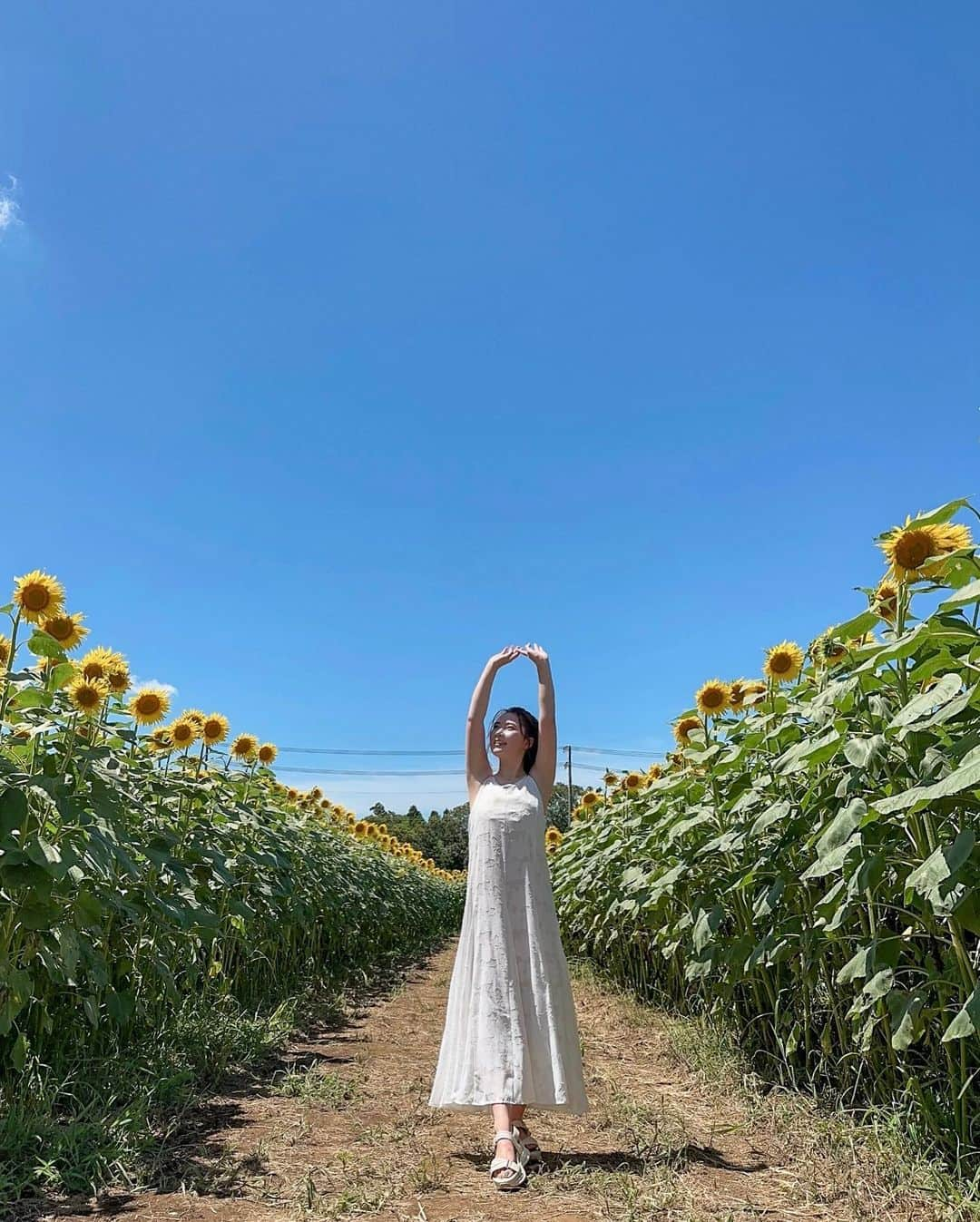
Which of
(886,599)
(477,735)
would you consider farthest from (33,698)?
(886,599)

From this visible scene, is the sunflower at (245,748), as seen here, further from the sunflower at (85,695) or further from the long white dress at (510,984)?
the long white dress at (510,984)

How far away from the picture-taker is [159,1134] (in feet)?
11.2

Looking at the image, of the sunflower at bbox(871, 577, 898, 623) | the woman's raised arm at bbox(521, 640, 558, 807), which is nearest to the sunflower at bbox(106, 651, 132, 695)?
the woman's raised arm at bbox(521, 640, 558, 807)

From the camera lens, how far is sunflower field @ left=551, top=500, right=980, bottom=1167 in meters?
2.67

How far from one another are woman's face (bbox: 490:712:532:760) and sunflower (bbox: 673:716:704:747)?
2152 millimetres

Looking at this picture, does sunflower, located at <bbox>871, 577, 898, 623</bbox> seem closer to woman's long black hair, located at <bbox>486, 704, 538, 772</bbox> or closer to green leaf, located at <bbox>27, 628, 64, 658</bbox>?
woman's long black hair, located at <bbox>486, 704, 538, 772</bbox>

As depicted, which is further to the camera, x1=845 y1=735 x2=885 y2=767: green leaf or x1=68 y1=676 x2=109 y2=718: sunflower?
x1=68 y1=676 x2=109 y2=718: sunflower

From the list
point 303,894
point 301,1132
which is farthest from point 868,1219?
point 303,894

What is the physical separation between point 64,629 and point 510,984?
240 cm

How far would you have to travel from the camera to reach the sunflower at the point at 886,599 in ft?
11.0

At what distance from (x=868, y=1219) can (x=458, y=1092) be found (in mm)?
1357

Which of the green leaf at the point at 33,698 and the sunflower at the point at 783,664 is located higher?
the sunflower at the point at 783,664

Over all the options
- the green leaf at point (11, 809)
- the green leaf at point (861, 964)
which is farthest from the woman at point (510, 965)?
the green leaf at point (11, 809)

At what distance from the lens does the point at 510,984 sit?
3.33 m
